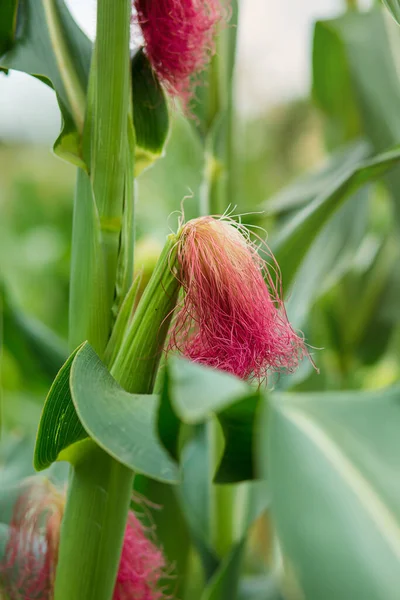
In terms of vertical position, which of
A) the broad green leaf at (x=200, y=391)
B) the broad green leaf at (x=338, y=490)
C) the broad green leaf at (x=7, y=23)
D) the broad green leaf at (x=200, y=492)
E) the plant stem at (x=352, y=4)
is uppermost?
the plant stem at (x=352, y=4)

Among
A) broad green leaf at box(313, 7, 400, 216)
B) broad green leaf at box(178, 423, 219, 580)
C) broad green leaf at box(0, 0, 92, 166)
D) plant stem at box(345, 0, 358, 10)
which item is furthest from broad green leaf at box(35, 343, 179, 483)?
plant stem at box(345, 0, 358, 10)

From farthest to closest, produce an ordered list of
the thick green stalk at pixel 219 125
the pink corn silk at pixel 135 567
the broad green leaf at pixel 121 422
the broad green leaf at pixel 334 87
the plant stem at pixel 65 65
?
the broad green leaf at pixel 334 87 < the thick green stalk at pixel 219 125 < the pink corn silk at pixel 135 567 < the plant stem at pixel 65 65 < the broad green leaf at pixel 121 422

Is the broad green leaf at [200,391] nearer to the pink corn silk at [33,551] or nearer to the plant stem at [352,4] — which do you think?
the pink corn silk at [33,551]

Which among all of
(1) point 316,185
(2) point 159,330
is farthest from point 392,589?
(1) point 316,185

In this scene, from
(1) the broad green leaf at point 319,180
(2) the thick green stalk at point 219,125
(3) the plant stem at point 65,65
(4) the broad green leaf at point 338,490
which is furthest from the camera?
(1) the broad green leaf at point 319,180

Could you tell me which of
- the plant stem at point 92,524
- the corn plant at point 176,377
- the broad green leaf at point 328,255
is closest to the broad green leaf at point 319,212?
the corn plant at point 176,377

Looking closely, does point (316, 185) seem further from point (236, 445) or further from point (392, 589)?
point (392, 589)

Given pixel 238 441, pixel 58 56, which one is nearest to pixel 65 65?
pixel 58 56
